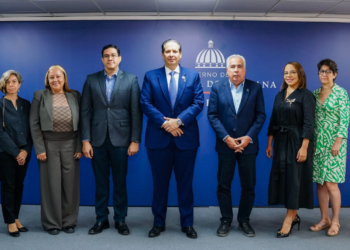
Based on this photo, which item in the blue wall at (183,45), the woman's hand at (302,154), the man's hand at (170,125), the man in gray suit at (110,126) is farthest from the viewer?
the blue wall at (183,45)

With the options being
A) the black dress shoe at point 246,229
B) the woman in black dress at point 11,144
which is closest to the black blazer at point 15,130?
the woman in black dress at point 11,144

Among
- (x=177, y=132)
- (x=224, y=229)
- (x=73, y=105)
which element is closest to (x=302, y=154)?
(x=224, y=229)

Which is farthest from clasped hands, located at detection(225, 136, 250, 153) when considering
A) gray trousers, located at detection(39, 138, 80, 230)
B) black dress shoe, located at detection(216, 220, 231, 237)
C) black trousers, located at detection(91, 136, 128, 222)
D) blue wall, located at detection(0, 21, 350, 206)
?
gray trousers, located at detection(39, 138, 80, 230)

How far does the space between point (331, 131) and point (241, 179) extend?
102 cm

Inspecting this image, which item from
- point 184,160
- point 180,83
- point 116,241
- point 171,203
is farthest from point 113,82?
point 171,203

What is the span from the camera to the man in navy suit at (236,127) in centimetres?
297

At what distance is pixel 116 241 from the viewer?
2.91m

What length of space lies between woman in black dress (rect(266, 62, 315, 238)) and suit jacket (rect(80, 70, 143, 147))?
4.56 feet

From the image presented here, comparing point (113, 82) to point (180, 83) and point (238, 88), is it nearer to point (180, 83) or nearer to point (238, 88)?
point (180, 83)

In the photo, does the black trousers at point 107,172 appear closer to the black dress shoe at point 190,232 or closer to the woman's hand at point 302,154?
the black dress shoe at point 190,232

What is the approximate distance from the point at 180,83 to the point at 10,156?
1.80 metres

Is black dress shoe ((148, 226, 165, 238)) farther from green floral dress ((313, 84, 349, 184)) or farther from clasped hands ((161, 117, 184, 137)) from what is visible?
green floral dress ((313, 84, 349, 184))

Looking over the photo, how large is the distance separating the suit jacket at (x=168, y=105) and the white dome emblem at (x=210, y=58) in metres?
1.11

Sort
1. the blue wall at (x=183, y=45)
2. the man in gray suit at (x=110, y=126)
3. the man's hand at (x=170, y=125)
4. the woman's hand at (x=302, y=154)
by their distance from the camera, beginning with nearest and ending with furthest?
the man's hand at (x=170, y=125)
the woman's hand at (x=302, y=154)
the man in gray suit at (x=110, y=126)
the blue wall at (x=183, y=45)
